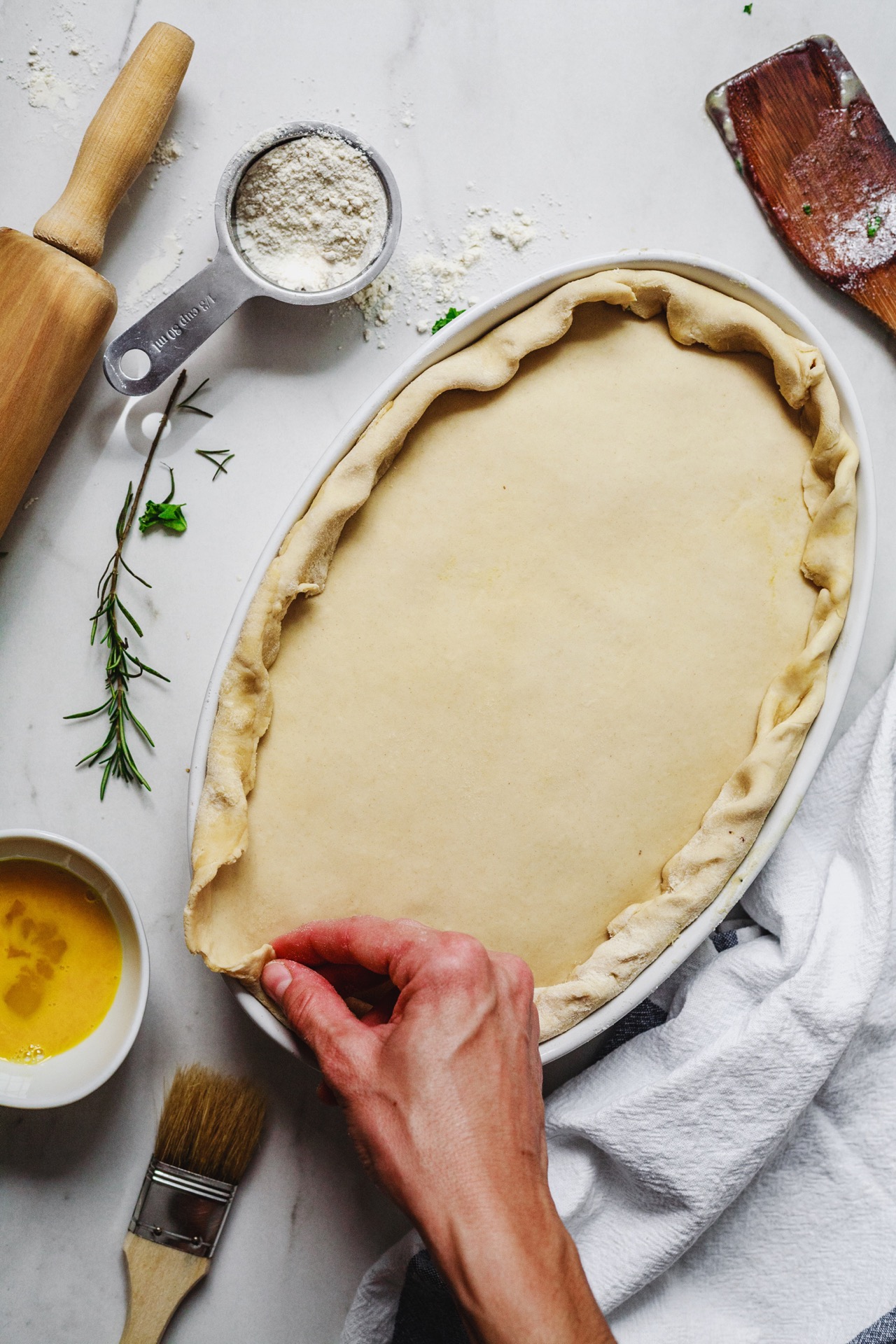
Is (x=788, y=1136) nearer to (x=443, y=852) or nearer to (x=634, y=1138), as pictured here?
(x=634, y=1138)

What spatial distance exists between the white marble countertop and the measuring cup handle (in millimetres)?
116

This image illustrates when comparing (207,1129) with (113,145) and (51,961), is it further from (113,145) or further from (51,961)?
(113,145)

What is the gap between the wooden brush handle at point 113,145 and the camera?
1440 millimetres

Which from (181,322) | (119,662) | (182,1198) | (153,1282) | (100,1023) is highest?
(181,322)

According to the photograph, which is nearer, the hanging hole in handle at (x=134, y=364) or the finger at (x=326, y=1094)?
the finger at (x=326, y=1094)

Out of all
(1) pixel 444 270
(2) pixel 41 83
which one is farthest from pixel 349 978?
(2) pixel 41 83

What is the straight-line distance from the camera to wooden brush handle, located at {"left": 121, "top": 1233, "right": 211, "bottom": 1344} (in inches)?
59.5

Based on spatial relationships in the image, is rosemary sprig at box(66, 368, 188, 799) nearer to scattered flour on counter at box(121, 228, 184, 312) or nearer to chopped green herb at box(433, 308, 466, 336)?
scattered flour on counter at box(121, 228, 184, 312)

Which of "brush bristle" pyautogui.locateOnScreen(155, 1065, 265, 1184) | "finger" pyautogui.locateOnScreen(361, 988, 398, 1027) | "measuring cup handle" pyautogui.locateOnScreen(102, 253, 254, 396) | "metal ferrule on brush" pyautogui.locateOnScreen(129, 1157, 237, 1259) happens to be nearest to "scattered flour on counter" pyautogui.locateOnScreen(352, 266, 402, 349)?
"measuring cup handle" pyautogui.locateOnScreen(102, 253, 254, 396)

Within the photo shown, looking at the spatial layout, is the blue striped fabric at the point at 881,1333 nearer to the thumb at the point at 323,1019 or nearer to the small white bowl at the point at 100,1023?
the thumb at the point at 323,1019

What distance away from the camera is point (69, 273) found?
1.42m

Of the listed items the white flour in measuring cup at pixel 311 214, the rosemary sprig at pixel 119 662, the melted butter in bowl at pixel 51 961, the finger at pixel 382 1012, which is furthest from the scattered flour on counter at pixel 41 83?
the finger at pixel 382 1012

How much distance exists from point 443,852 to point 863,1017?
2.58 ft

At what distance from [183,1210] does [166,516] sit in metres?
1.18
